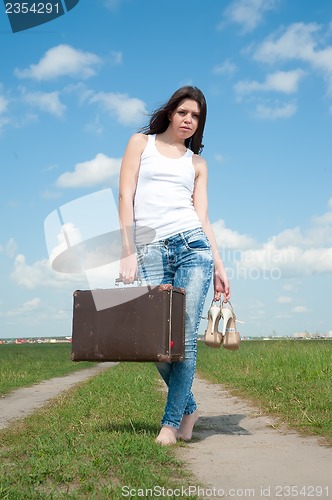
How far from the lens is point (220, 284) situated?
16.4ft

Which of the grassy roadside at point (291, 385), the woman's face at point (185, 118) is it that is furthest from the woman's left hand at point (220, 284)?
the grassy roadside at point (291, 385)

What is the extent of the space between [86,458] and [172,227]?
1.56m

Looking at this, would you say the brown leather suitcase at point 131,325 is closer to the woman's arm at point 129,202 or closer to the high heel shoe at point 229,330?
the woman's arm at point 129,202

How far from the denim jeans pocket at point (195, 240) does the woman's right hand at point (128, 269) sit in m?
A: 0.38

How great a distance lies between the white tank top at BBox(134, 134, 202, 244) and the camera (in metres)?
4.68

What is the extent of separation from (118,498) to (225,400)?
5.41 metres

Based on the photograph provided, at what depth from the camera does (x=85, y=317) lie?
15.1 feet

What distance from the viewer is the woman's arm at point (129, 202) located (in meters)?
4.62

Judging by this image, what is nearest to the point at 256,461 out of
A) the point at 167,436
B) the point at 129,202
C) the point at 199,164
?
the point at 167,436

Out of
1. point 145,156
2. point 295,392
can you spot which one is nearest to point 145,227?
point 145,156

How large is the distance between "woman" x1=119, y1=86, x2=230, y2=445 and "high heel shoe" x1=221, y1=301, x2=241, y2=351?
351 millimetres

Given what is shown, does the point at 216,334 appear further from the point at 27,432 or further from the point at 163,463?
the point at 27,432

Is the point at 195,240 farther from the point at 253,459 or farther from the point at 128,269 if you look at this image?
the point at 253,459

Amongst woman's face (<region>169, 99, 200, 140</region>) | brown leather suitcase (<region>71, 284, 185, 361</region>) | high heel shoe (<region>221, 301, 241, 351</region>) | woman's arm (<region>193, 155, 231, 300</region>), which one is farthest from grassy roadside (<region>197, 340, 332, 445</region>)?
woman's face (<region>169, 99, 200, 140</region>)
